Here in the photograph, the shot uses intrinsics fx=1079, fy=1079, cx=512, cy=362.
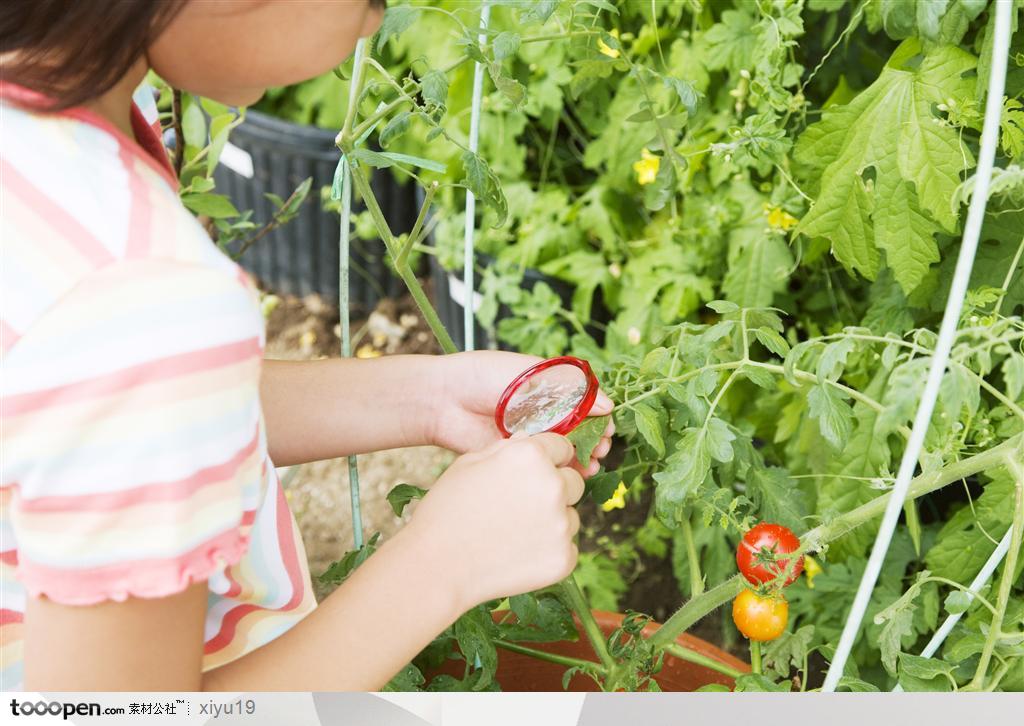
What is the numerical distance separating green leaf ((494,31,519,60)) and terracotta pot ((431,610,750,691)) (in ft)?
1.95

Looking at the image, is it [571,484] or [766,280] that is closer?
[571,484]

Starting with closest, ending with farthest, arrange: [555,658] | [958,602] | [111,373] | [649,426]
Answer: [111,373], [958,602], [649,426], [555,658]

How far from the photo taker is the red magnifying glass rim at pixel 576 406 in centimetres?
87

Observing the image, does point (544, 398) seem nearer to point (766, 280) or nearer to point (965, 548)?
point (965, 548)

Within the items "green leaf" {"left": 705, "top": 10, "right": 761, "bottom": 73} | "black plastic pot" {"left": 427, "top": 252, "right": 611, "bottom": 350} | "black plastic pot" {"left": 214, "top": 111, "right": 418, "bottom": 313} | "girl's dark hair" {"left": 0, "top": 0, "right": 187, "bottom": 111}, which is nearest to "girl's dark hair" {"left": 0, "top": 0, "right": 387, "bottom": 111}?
"girl's dark hair" {"left": 0, "top": 0, "right": 187, "bottom": 111}

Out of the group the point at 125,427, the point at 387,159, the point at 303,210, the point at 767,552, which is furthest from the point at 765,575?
the point at 303,210

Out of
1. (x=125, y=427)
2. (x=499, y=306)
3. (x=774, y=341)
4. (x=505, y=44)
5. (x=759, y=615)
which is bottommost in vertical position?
(x=499, y=306)

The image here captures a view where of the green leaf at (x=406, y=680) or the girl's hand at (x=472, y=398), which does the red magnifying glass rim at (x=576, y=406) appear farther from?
the green leaf at (x=406, y=680)

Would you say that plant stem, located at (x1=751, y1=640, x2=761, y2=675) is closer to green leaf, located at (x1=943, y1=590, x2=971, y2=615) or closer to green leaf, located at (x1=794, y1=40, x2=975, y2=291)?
green leaf, located at (x1=943, y1=590, x2=971, y2=615)

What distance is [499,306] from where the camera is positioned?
2107mm

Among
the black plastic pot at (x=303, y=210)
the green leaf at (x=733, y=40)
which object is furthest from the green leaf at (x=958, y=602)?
the black plastic pot at (x=303, y=210)

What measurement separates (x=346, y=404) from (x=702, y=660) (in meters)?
0.44

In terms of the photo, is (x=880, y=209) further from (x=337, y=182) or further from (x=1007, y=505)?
(x=337, y=182)

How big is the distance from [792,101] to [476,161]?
547 mm
